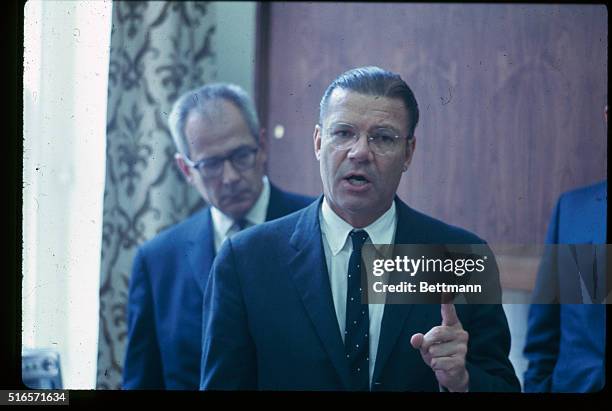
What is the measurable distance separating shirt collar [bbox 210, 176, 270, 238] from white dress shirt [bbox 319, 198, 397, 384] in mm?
99

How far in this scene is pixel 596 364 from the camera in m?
1.05

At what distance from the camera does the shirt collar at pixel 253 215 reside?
1.07 meters

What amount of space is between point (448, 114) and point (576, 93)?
0.19 meters

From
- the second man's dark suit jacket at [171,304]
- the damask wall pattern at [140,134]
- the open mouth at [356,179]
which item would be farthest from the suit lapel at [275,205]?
the damask wall pattern at [140,134]

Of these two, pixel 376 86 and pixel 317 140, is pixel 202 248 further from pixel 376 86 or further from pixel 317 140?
pixel 376 86

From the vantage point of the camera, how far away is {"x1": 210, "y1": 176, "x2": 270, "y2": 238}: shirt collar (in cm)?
107

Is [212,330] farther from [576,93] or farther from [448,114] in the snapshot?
[576,93]

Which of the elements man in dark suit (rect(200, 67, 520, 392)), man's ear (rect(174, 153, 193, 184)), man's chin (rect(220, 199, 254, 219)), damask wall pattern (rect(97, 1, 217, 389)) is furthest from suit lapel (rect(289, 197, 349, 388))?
damask wall pattern (rect(97, 1, 217, 389))

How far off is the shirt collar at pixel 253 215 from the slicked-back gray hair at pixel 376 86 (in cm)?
15

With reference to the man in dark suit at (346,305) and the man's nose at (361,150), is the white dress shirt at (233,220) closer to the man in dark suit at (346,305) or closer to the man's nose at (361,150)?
the man in dark suit at (346,305)

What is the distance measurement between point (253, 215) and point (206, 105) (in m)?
0.18

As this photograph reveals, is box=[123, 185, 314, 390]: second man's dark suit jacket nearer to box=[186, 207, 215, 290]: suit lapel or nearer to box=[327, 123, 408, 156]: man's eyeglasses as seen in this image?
box=[186, 207, 215, 290]: suit lapel

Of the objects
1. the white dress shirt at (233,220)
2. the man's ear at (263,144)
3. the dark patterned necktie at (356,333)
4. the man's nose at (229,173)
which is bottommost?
the dark patterned necktie at (356,333)

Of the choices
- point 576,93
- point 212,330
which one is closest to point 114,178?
point 212,330
